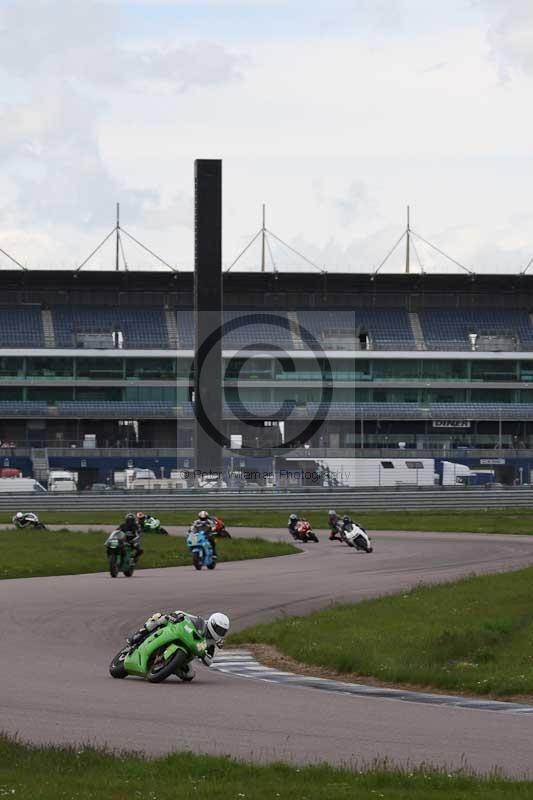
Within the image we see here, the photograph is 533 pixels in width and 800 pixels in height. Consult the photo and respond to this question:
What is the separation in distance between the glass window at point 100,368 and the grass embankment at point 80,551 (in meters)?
51.1

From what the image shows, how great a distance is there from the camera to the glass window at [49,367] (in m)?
97.7

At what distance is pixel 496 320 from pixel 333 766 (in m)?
95.2

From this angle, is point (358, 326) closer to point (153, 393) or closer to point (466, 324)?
point (466, 324)

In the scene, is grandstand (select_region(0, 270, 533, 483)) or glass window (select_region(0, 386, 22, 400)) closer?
grandstand (select_region(0, 270, 533, 483))

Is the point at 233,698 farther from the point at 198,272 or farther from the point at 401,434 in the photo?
the point at 401,434

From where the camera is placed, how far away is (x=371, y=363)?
101062 mm

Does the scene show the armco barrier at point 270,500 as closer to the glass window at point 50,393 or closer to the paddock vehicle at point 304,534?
the paddock vehicle at point 304,534

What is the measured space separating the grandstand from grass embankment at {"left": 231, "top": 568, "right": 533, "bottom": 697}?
227 feet

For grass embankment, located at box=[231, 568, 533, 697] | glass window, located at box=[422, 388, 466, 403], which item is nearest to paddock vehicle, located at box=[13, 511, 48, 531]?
grass embankment, located at box=[231, 568, 533, 697]

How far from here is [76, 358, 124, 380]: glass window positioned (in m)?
98.4

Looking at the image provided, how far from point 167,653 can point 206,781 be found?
614 cm

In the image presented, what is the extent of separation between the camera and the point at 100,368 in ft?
324

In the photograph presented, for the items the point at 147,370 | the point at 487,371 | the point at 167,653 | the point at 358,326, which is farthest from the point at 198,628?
the point at 358,326

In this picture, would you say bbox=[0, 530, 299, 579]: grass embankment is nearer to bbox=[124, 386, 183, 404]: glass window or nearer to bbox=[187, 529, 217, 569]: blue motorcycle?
bbox=[187, 529, 217, 569]: blue motorcycle
